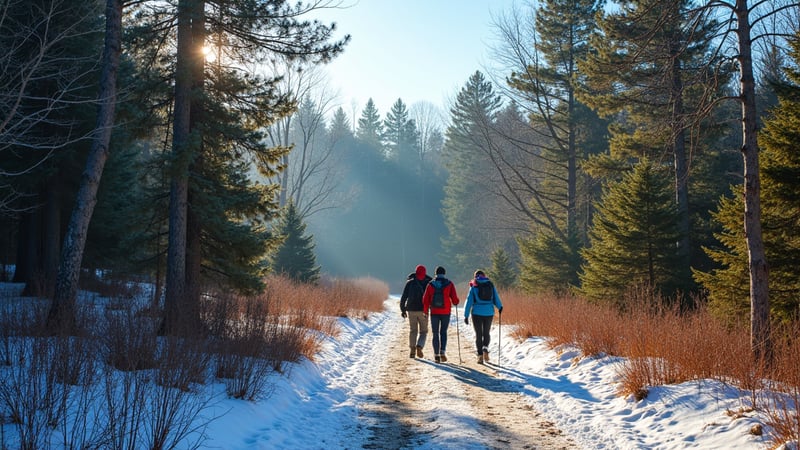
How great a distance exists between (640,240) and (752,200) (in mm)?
7163

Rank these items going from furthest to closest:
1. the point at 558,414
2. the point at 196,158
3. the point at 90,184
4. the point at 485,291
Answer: the point at 485,291, the point at 196,158, the point at 90,184, the point at 558,414

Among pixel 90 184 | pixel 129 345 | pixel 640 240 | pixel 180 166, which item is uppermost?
pixel 180 166

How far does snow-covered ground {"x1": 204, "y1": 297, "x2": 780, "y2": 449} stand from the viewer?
511 cm

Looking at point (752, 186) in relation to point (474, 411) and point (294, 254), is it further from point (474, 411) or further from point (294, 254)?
point (294, 254)

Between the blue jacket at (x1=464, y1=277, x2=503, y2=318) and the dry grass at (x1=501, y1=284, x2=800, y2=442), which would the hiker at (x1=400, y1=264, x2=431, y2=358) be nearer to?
the blue jacket at (x1=464, y1=277, x2=503, y2=318)

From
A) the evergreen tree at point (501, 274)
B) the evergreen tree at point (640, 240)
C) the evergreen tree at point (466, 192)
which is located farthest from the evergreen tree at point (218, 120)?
the evergreen tree at point (466, 192)

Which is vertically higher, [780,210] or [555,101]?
[555,101]

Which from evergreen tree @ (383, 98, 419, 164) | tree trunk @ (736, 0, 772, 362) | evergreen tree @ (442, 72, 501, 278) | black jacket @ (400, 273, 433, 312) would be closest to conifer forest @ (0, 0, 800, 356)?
Result: tree trunk @ (736, 0, 772, 362)

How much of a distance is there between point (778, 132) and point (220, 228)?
35.4 feet

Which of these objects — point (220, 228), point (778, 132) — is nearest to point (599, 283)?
point (778, 132)

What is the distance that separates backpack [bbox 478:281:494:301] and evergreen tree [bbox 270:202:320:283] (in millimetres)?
14369

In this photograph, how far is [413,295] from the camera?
38.8 ft

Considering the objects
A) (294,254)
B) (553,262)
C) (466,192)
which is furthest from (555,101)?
(466,192)

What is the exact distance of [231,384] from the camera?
6285 mm
